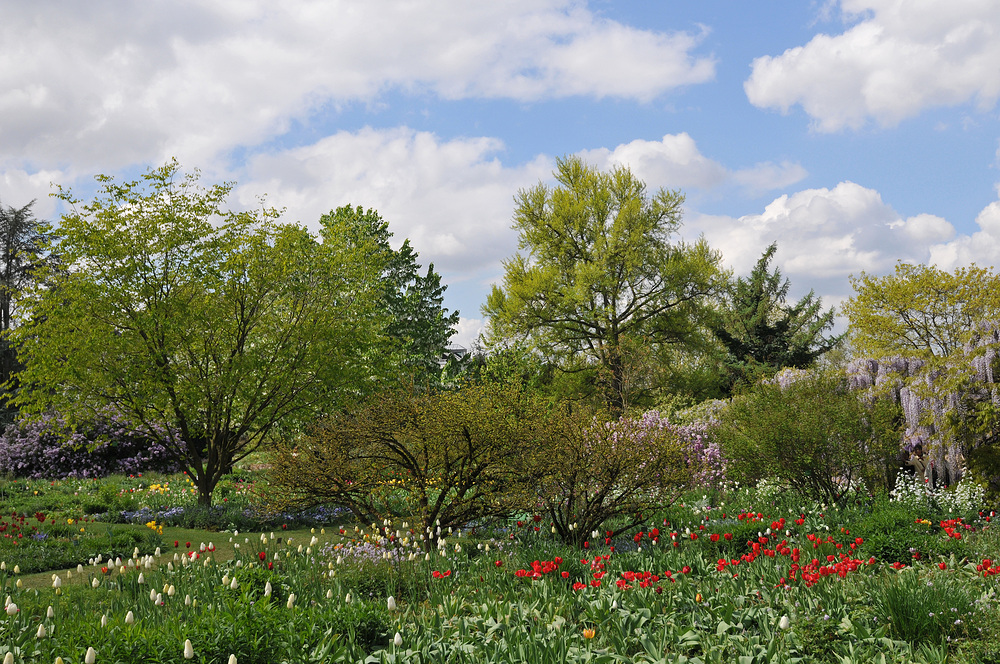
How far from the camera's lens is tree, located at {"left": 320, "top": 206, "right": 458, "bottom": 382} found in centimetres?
2336

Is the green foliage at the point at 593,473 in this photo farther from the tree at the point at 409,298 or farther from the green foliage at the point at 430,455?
the tree at the point at 409,298

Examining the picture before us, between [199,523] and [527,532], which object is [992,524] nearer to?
[527,532]

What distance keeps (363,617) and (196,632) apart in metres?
1.14

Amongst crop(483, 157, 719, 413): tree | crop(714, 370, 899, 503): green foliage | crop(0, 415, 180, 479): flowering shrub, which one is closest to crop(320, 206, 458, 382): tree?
crop(483, 157, 719, 413): tree

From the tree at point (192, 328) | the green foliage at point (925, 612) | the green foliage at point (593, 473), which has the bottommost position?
the green foliage at point (925, 612)

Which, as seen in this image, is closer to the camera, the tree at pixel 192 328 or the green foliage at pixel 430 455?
the green foliage at pixel 430 455

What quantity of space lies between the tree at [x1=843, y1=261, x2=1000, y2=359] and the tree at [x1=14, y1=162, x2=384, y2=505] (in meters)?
11.7

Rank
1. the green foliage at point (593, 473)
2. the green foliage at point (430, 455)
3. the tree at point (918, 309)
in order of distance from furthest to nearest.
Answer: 1. the tree at point (918, 309)
2. the green foliage at point (430, 455)
3. the green foliage at point (593, 473)

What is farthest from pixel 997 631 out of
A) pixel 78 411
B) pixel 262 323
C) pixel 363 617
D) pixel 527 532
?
pixel 78 411

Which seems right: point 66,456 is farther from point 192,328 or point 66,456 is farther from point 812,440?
point 812,440

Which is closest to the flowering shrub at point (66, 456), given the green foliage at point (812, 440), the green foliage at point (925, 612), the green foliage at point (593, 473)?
the green foliage at point (593, 473)

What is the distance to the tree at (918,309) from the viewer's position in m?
15.3

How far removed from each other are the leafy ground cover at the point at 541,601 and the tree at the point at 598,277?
55.7 feet

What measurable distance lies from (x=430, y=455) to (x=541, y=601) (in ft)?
10.9
